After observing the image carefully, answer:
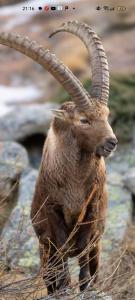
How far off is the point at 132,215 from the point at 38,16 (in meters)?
29.6

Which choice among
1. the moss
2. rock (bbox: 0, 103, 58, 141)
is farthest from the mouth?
the moss

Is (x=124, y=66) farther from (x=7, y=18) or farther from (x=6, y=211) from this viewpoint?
(x=6, y=211)

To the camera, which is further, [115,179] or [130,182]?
[115,179]

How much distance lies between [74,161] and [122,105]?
889cm

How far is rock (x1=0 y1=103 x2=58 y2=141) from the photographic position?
1462cm

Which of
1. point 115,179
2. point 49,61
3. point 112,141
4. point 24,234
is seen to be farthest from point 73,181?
point 115,179

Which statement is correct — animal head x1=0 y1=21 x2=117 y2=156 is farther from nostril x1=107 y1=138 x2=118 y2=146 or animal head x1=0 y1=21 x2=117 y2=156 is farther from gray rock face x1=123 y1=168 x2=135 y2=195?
gray rock face x1=123 y1=168 x2=135 y2=195

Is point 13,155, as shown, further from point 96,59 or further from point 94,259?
point 96,59

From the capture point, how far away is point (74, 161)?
7.95 m

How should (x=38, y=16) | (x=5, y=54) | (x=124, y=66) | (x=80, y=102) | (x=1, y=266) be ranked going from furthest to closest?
(x=38, y=16)
(x=5, y=54)
(x=124, y=66)
(x=80, y=102)
(x=1, y=266)

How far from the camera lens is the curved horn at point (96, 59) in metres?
8.03

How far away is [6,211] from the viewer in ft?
39.1

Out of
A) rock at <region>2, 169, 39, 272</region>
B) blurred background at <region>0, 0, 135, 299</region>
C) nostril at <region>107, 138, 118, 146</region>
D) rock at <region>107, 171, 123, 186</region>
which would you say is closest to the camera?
nostril at <region>107, 138, 118, 146</region>

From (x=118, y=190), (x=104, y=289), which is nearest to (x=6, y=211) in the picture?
(x=118, y=190)
